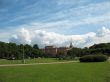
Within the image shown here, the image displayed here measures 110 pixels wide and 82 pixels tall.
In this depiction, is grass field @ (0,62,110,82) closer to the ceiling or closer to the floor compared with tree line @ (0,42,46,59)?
closer to the floor

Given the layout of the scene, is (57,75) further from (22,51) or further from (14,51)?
(22,51)

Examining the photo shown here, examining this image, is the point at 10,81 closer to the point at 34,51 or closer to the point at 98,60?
the point at 98,60

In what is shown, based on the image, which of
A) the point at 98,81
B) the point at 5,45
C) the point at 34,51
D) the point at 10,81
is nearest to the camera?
the point at 98,81

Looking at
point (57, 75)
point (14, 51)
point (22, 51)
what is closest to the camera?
point (57, 75)

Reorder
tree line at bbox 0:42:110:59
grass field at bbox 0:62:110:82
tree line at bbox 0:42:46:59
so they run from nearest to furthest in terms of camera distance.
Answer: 1. grass field at bbox 0:62:110:82
2. tree line at bbox 0:42:110:59
3. tree line at bbox 0:42:46:59

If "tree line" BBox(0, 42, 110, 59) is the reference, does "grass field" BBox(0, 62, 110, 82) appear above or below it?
below

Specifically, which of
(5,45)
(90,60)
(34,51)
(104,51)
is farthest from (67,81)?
(34,51)

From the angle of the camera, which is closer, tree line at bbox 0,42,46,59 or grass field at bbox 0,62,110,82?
grass field at bbox 0,62,110,82

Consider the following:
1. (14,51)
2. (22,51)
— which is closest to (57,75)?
(14,51)

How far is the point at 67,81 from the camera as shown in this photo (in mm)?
16016

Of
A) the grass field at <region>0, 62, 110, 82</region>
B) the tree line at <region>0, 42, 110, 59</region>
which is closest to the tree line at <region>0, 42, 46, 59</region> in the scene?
the tree line at <region>0, 42, 110, 59</region>

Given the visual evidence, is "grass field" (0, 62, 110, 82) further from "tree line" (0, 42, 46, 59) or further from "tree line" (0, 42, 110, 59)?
"tree line" (0, 42, 46, 59)

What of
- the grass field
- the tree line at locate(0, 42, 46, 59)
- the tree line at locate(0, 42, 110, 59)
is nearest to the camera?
the grass field

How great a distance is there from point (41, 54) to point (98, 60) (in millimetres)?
89505
